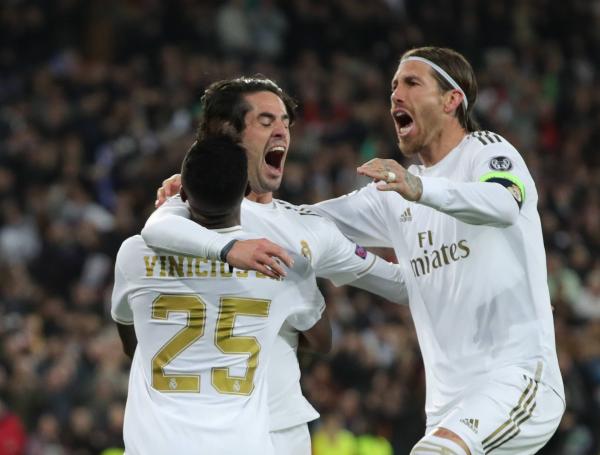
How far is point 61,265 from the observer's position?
1333 centimetres

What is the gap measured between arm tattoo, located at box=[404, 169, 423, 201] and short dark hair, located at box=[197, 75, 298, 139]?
91 centimetres

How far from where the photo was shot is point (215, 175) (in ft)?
15.3

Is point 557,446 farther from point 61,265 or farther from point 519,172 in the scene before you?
point 519,172

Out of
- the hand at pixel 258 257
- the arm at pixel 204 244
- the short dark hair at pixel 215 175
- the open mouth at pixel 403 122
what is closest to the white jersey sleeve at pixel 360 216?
the open mouth at pixel 403 122

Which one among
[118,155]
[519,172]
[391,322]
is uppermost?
[519,172]

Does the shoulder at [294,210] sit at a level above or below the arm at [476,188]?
below

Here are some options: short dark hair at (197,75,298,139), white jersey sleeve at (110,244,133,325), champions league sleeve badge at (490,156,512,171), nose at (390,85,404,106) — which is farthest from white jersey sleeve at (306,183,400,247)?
white jersey sleeve at (110,244,133,325)

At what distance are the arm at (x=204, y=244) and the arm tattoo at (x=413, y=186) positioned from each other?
765mm

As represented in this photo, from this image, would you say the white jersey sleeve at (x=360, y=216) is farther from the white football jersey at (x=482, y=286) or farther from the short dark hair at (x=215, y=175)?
the short dark hair at (x=215, y=175)

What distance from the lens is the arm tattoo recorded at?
17.1 ft

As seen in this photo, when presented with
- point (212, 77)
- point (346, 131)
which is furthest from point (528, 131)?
point (212, 77)

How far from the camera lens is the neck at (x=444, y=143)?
240 inches

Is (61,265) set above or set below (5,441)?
above

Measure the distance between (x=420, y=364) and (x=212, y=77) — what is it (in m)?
4.58
